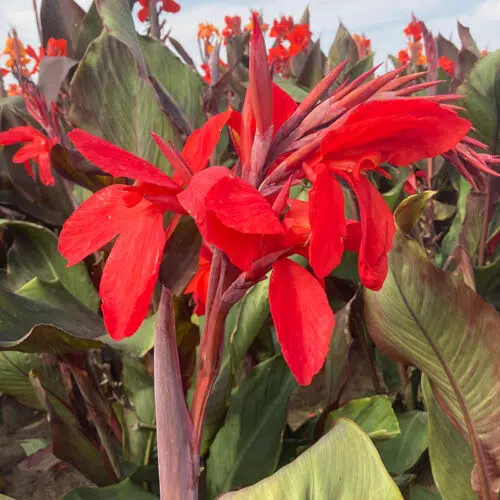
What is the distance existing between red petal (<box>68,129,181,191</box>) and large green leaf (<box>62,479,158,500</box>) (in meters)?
0.63

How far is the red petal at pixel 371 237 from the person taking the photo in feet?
1.29

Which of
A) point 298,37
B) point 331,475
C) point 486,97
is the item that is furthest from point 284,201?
point 298,37

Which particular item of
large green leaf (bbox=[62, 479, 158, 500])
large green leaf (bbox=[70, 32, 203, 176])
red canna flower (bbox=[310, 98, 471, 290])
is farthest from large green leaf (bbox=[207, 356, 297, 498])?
red canna flower (bbox=[310, 98, 471, 290])

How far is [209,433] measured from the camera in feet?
3.09

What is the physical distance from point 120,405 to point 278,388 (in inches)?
12.2

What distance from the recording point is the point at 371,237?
15.7 inches

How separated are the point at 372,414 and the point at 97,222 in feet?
2.07

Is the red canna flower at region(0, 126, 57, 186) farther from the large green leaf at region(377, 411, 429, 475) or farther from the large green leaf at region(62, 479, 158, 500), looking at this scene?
the large green leaf at region(377, 411, 429, 475)

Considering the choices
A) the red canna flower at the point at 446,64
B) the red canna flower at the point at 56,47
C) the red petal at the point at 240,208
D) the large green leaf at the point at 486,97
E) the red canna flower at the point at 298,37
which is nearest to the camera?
the red petal at the point at 240,208

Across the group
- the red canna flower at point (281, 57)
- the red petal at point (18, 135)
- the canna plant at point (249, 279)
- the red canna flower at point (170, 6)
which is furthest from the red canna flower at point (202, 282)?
the red canna flower at point (281, 57)

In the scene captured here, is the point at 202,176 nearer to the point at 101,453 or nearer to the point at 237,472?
the point at 237,472

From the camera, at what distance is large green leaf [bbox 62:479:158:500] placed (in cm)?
87

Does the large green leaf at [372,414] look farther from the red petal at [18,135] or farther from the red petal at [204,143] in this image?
the red petal at [18,135]

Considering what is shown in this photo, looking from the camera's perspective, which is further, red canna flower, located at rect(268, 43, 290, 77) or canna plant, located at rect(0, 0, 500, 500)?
red canna flower, located at rect(268, 43, 290, 77)
